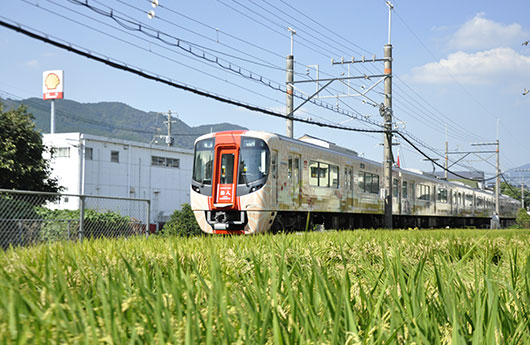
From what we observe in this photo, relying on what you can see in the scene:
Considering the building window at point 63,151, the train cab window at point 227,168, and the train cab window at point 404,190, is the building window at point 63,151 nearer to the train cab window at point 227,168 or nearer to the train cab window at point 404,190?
the train cab window at point 404,190

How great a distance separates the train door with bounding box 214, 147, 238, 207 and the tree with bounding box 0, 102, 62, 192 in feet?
38.8

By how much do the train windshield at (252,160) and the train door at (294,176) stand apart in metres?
1.37

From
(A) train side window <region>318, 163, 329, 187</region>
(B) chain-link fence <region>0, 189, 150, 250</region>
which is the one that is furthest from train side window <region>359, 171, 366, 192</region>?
(B) chain-link fence <region>0, 189, 150, 250</region>

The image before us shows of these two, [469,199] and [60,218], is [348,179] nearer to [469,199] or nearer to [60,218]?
[60,218]

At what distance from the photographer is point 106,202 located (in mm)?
11031

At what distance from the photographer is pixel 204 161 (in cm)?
1855

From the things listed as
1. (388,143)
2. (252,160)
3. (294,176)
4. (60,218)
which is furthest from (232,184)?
(388,143)

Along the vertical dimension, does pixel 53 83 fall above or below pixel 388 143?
above

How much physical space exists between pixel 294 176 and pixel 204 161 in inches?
111

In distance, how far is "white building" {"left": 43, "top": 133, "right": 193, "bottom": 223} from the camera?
4200cm

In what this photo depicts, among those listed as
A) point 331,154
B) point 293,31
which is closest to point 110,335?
point 331,154

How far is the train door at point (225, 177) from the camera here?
17828 mm

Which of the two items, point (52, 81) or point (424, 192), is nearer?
point (424, 192)

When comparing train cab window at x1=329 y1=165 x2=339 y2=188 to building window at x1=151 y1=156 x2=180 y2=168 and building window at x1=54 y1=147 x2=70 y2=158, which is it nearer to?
building window at x1=54 y1=147 x2=70 y2=158
